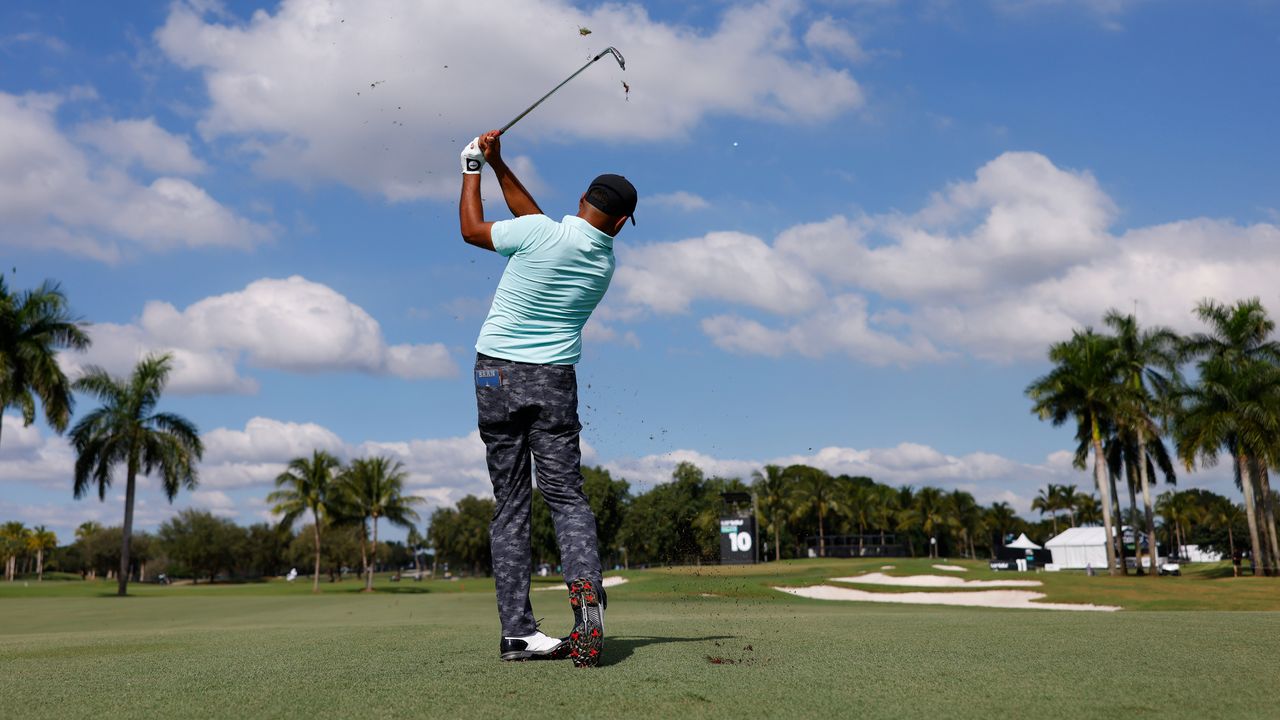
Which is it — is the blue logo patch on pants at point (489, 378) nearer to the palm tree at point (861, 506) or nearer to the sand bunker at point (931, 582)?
the sand bunker at point (931, 582)

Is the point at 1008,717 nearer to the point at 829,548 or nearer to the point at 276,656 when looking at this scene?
the point at 276,656

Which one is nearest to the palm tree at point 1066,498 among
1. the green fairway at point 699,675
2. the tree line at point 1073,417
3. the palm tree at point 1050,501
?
the palm tree at point 1050,501

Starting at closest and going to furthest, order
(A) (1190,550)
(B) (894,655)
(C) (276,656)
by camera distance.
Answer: (B) (894,655), (C) (276,656), (A) (1190,550)

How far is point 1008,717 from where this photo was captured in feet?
9.21

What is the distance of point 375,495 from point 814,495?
166ft

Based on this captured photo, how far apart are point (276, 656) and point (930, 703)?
11.0ft

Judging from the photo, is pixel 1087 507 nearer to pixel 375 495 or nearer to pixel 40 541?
pixel 375 495

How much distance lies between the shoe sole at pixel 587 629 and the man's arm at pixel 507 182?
208cm

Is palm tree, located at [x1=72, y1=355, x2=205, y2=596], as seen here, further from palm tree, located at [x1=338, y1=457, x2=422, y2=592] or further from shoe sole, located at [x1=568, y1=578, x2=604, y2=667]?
shoe sole, located at [x1=568, y1=578, x2=604, y2=667]

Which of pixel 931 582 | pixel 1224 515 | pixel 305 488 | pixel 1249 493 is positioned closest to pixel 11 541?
pixel 305 488

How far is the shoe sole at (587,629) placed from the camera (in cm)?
402

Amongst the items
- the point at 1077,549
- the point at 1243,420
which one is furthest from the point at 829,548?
the point at 1243,420

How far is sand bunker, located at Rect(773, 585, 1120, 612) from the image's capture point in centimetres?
2812

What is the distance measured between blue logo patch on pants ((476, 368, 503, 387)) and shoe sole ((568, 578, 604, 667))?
109cm
